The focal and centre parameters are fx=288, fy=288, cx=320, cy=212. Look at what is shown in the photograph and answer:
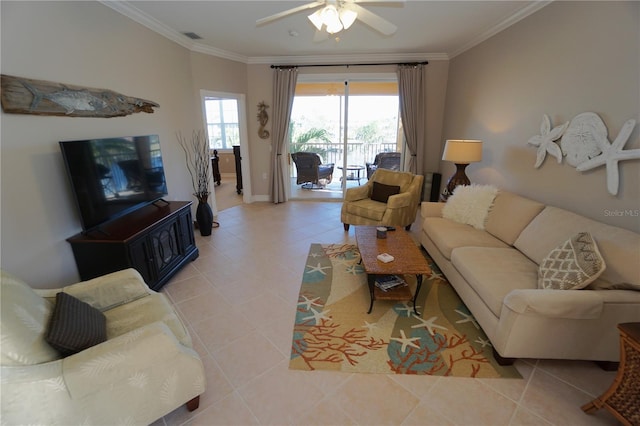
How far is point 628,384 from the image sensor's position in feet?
4.59

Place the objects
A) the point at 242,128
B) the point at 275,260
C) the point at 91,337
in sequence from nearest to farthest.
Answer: the point at 91,337 → the point at 275,260 → the point at 242,128

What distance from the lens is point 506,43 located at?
3.41 meters

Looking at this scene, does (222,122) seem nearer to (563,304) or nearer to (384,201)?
(384,201)

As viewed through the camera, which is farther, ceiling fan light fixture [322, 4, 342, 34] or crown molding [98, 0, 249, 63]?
crown molding [98, 0, 249, 63]

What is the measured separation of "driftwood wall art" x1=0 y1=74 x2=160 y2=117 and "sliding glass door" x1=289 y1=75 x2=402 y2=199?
3.25 meters

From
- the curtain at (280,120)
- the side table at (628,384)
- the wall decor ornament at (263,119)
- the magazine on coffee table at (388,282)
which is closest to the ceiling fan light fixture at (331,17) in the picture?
the magazine on coffee table at (388,282)

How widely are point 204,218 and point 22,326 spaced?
114 inches

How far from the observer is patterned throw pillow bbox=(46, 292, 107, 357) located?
4.32 ft

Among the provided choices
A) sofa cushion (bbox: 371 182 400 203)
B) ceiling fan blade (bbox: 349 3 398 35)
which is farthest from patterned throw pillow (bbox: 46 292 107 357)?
sofa cushion (bbox: 371 182 400 203)

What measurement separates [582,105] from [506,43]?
1494mm

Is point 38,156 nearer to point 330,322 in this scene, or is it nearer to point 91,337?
point 91,337

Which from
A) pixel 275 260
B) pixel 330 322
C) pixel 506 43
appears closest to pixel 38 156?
pixel 275 260

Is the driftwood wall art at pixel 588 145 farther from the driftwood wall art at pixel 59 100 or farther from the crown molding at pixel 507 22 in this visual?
the driftwood wall art at pixel 59 100

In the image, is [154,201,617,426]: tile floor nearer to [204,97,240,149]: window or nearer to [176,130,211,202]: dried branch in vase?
[176,130,211,202]: dried branch in vase
